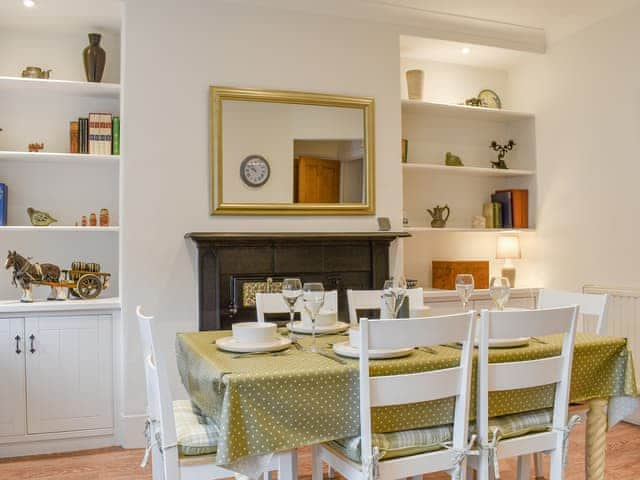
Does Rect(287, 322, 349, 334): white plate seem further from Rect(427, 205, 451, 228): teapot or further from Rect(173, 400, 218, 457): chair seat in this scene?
Rect(427, 205, 451, 228): teapot

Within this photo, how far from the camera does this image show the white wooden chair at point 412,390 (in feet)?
6.17

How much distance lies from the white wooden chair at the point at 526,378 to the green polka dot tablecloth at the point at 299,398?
0.06 metres

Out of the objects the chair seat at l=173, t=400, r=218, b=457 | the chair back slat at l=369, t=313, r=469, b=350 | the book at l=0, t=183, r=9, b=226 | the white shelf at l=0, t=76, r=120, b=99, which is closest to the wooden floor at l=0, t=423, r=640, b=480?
the chair seat at l=173, t=400, r=218, b=457

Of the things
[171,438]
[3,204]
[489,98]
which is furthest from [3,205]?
[489,98]

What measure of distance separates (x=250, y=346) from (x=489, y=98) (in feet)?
11.8

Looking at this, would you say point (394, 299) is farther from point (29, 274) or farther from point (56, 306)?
point (29, 274)

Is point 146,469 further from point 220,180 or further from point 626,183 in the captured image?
point 626,183

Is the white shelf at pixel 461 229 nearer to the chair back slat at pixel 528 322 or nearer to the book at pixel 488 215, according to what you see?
the book at pixel 488 215

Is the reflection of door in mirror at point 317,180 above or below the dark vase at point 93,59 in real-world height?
below

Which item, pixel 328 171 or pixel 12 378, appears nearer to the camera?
pixel 12 378

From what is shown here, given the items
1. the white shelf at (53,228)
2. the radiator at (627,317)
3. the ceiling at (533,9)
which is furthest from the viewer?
the ceiling at (533,9)

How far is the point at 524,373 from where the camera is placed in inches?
84.4

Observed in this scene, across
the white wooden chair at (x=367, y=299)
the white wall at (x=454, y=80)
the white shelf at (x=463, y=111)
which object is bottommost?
the white wooden chair at (x=367, y=299)

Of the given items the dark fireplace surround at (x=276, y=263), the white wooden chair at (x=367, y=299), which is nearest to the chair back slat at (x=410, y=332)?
the white wooden chair at (x=367, y=299)
